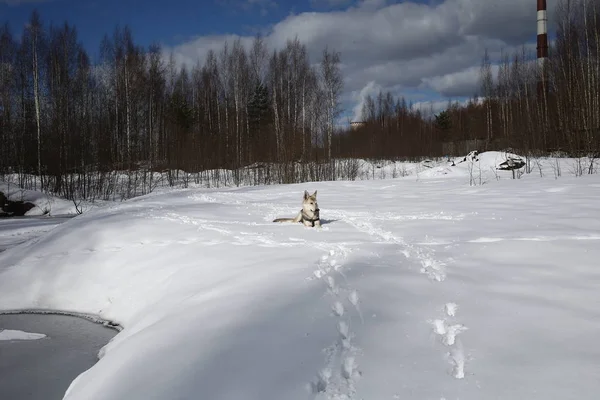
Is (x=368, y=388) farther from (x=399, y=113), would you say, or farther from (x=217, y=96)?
(x=399, y=113)

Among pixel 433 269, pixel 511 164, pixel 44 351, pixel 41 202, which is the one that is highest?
pixel 511 164

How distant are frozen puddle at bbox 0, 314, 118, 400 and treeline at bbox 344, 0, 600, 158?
17.4 metres

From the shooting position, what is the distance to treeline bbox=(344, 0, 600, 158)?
57.8 ft

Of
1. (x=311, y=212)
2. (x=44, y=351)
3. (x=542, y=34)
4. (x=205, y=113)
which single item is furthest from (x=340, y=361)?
(x=542, y=34)

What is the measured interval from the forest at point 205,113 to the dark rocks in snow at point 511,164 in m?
2.28

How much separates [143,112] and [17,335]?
2525 cm

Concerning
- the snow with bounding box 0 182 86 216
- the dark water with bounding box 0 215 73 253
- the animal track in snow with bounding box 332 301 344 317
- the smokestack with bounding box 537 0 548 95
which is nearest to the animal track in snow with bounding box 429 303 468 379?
the animal track in snow with bounding box 332 301 344 317

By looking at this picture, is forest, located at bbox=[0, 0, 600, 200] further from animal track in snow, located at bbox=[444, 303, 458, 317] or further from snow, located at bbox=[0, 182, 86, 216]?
animal track in snow, located at bbox=[444, 303, 458, 317]

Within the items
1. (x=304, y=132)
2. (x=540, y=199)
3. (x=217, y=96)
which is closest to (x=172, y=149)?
(x=217, y=96)

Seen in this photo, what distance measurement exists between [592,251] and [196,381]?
3961 millimetres

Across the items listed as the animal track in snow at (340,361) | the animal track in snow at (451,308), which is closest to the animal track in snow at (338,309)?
the animal track in snow at (340,361)

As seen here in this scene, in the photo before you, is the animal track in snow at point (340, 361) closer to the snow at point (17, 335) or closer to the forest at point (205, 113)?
the snow at point (17, 335)

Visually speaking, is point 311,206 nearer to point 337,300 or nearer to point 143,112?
point 337,300

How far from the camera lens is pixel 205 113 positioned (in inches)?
1083
